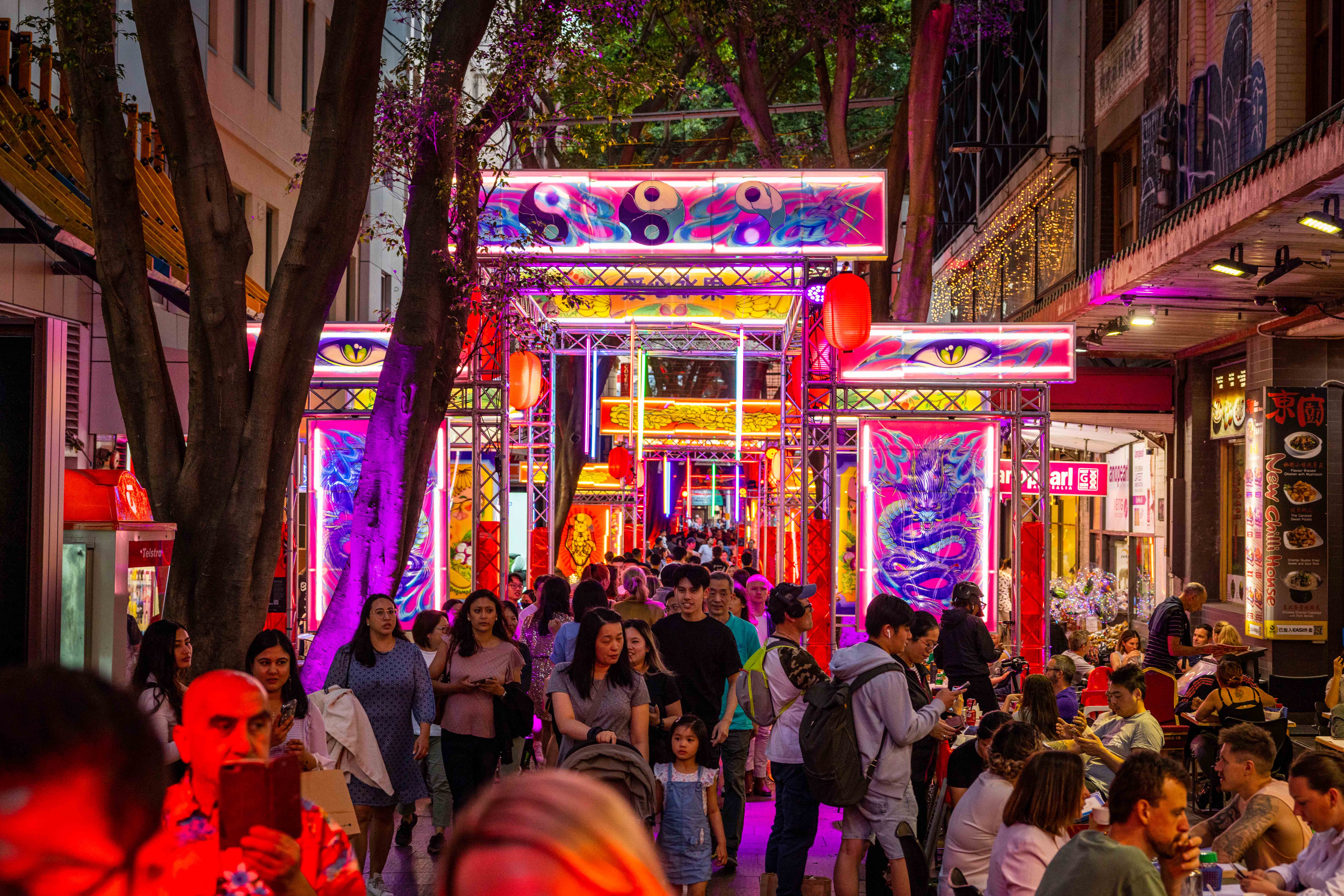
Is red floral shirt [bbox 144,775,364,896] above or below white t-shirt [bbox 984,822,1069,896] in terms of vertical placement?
above

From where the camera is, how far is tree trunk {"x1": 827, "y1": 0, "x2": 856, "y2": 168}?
1842cm

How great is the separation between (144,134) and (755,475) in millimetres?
31119

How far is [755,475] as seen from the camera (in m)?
41.4

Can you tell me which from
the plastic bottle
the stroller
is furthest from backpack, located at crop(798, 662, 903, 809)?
the plastic bottle

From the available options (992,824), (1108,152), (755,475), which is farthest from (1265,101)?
(755,475)

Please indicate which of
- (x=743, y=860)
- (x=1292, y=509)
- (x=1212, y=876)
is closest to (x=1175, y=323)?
(x=1292, y=509)

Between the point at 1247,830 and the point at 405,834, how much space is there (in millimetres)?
5728

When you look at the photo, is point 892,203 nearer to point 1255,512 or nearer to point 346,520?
point 1255,512

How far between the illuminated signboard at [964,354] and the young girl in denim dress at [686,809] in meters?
6.92

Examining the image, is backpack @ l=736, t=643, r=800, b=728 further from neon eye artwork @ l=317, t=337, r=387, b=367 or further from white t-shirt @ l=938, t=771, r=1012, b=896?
neon eye artwork @ l=317, t=337, r=387, b=367

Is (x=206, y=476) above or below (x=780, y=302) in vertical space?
below

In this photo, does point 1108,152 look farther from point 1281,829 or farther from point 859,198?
point 1281,829

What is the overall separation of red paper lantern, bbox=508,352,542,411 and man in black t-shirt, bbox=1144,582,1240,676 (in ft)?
25.0

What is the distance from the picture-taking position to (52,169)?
8875 mm
